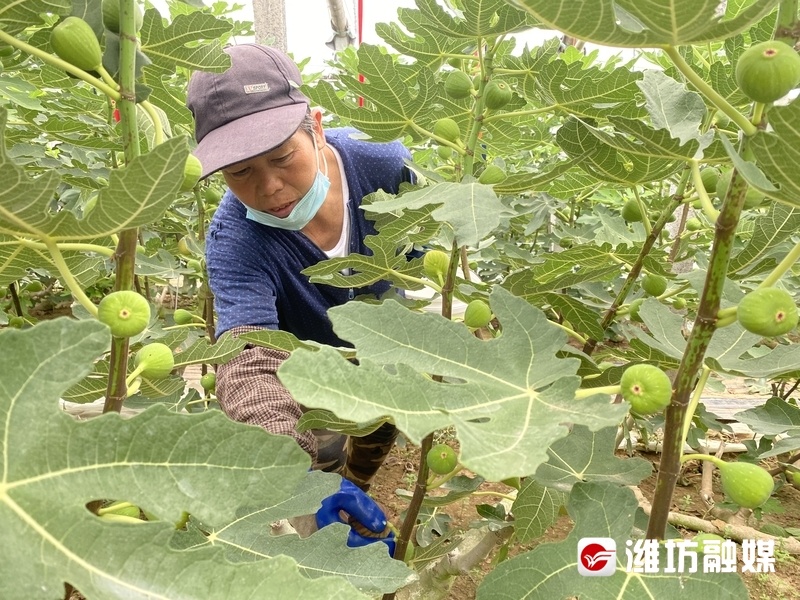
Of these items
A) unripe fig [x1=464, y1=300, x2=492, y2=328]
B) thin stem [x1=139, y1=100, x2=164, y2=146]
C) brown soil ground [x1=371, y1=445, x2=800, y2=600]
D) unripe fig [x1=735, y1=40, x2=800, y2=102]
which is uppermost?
unripe fig [x1=735, y1=40, x2=800, y2=102]

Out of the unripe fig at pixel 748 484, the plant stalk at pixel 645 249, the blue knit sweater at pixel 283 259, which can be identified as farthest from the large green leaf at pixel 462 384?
the blue knit sweater at pixel 283 259

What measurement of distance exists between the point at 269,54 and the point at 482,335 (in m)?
1.02

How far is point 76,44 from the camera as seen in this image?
706 mm

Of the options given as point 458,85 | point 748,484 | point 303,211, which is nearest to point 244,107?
point 303,211

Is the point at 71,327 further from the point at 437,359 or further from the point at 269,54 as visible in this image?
the point at 269,54

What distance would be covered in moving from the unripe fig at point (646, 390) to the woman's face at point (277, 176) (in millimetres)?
1189

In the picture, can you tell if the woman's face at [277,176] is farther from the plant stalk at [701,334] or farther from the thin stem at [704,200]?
the plant stalk at [701,334]

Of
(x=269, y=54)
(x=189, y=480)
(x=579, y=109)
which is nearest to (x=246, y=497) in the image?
(x=189, y=480)

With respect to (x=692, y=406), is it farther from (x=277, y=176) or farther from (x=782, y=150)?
(x=277, y=176)

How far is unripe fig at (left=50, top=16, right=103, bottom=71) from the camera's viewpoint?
704mm

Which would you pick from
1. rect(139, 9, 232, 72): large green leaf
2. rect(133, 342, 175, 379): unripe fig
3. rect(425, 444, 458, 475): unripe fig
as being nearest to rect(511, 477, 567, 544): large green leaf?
rect(425, 444, 458, 475): unripe fig

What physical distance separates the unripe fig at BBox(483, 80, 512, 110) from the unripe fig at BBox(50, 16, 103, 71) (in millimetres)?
677

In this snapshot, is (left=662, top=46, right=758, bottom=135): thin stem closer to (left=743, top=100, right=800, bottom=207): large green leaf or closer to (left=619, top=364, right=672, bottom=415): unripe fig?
(left=743, top=100, right=800, bottom=207): large green leaf

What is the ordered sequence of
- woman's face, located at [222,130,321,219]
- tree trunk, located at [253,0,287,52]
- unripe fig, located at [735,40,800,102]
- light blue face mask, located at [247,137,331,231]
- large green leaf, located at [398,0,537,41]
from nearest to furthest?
unripe fig, located at [735,40,800,102] < large green leaf, located at [398,0,537,41] < woman's face, located at [222,130,321,219] < light blue face mask, located at [247,137,331,231] < tree trunk, located at [253,0,287,52]
